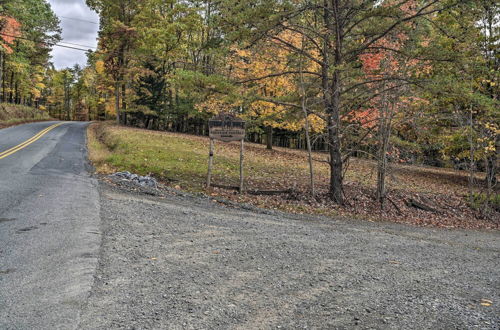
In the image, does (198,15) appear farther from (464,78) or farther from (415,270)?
(415,270)

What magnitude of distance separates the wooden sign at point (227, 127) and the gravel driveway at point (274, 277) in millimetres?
4121

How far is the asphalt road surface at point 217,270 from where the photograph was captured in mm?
3328

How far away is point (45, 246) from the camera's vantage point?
486 centimetres

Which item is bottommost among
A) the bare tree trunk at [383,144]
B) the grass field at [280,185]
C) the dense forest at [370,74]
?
the grass field at [280,185]

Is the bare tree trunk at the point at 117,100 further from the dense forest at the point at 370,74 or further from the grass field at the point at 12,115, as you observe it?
the dense forest at the point at 370,74

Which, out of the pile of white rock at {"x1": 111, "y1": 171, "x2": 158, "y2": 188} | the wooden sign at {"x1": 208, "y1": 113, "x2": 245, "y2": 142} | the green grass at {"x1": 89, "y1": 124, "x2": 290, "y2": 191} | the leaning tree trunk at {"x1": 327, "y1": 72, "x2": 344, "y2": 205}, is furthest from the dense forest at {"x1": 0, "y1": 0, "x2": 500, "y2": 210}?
the pile of white rock at {"x1": 111, "y1": 171, "x2": 158, "y2": 188}

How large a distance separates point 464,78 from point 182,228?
1007 centimetres

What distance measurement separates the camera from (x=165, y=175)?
40.3 ft

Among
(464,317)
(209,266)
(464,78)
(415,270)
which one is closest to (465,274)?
(415,270)

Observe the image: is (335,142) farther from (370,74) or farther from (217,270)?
(217,270)

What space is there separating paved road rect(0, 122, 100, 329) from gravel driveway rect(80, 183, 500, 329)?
23 centimetres

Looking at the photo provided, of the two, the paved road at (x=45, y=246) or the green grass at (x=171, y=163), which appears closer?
the paved road at (x=45, y=246)

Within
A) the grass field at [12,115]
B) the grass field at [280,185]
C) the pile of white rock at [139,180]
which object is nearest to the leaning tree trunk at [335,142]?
the grass field at [280,185]

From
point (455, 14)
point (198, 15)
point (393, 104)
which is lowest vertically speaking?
point (393, 104)
